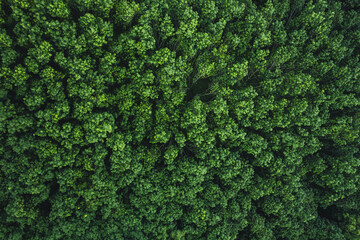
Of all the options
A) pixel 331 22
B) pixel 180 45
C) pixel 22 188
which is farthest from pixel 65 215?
pixel 331 22

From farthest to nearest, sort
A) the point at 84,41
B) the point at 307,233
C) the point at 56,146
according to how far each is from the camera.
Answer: the point at 307,233 < the point at 56,146 < the point at 84,41

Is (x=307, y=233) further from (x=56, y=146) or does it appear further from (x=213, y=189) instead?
(x=56, y=146)

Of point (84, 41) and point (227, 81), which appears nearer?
point (84, 41)

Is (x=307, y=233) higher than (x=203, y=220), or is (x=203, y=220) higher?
(x=307, y=233)

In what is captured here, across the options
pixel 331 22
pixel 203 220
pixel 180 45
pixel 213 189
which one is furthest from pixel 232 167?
pixel 331 22

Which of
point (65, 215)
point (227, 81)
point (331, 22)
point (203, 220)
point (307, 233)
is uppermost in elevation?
point (331, 22)

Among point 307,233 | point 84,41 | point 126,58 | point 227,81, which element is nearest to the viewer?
point 84,41

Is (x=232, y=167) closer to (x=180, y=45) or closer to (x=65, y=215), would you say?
(x=180, y=45)
